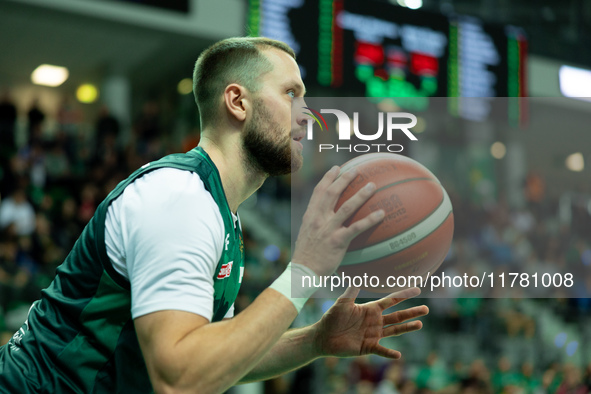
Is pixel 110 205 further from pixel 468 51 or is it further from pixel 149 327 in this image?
pixel 468 51

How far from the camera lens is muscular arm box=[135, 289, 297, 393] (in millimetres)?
1681

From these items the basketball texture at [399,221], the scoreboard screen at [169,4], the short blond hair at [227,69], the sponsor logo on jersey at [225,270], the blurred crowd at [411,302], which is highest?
the scoreboard screen at [169,4]

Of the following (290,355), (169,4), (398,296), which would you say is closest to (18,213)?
(169,4)

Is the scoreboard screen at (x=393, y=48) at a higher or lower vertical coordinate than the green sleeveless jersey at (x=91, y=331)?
higher

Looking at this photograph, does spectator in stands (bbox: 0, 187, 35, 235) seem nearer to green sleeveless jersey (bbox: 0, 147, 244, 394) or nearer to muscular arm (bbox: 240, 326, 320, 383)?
muscular arm (bbox: 240, 326, 320, 383)

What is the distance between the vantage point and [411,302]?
31.6 ft

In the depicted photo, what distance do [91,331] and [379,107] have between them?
10.2m

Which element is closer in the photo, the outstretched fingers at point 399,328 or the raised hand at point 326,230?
Answer: the raised hand at point 326,230

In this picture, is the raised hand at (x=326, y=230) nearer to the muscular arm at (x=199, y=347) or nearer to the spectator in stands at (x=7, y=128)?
the muscular arm at (x=199, y=347)

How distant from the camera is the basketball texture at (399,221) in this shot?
225 cm

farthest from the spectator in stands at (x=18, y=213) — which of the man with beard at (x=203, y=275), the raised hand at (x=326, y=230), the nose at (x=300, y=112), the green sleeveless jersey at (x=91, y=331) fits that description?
the raised hand at (x=326, y=230)

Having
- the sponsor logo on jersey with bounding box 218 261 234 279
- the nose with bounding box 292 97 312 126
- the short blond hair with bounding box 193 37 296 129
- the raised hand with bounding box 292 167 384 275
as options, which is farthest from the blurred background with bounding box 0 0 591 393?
the raised hand with bounding box 292 167 384 275

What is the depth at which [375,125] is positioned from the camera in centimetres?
271

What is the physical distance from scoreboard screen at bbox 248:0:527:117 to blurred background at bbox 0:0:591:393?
19 mm
